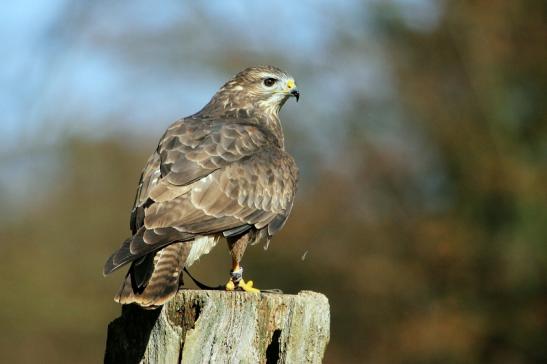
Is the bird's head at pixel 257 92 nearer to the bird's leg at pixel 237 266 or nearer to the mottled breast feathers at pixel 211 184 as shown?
the mottled breast feathers at pixel 211 184

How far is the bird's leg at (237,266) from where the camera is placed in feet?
19.7

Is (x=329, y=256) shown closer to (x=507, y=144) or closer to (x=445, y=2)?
(x=507, y=144)

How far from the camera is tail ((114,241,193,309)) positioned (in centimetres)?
468

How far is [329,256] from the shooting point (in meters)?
17.4

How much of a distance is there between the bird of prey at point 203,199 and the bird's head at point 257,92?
0.62 feet

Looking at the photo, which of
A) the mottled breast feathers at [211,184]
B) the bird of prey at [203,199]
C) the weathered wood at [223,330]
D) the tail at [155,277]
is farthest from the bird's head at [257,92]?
the weathered wood at [223,330]

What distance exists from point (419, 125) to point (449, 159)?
78cm

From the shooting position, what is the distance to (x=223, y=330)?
174 inches

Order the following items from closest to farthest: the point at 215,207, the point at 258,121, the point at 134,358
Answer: the point at 134,358 → the point at 215,207 → the point at 258,121

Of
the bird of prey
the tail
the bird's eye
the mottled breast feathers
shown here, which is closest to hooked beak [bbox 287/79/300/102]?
the bird's eye

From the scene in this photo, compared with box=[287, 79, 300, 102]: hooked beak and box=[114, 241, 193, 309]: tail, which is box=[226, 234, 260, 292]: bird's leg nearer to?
box=[114, 241, 193, 309]: tail

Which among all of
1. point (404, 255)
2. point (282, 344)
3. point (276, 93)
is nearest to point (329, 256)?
point (404, 255)

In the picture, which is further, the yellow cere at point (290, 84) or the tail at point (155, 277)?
the yellow cere at point (290, 84)

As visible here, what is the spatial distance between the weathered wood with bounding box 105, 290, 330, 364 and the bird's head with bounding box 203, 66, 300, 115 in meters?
3.15
